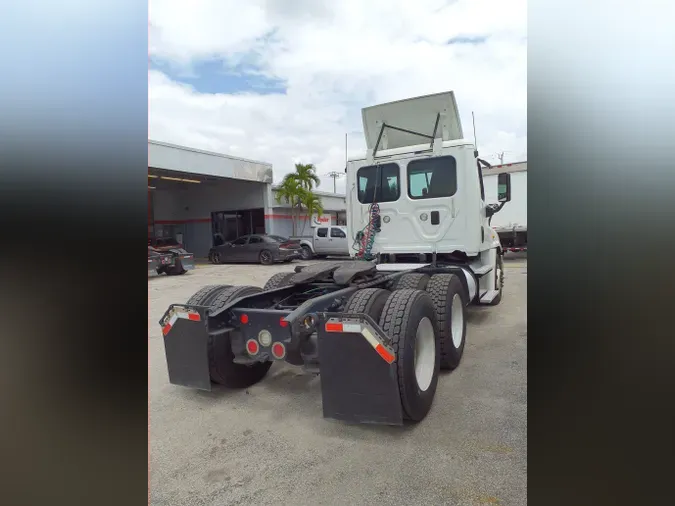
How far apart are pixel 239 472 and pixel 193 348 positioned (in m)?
1.19

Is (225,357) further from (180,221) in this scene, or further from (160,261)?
(180,221)

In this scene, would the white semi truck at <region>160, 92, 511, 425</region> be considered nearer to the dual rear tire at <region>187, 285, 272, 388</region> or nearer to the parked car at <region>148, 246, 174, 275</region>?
the dual rear tire at <region>187, 285, 272, 388</region>

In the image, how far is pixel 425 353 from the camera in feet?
11.7

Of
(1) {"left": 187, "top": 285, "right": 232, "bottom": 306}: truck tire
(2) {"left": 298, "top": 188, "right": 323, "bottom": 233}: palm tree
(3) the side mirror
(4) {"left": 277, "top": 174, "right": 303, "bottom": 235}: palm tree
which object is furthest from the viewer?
(2) {"left": 298, "top": 188, "right": 323, "bottom": 233}: palm tree

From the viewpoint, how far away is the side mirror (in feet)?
19.1

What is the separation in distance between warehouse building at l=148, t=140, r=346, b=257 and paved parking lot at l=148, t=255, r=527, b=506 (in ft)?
59.6

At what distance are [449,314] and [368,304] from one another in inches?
51.9

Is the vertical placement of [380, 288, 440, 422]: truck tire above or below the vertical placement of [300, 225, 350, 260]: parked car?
below

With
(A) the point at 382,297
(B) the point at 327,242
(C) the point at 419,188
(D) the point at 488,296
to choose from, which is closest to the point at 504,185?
(C) the point at 419,188

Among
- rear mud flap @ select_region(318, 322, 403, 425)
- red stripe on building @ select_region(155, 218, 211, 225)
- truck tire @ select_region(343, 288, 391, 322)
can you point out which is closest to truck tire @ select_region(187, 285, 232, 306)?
truck tire @ select_region(343, 288, 391, 322)

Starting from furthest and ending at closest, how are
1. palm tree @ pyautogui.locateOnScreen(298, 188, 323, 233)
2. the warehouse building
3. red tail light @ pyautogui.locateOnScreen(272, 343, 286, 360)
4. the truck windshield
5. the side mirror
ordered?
1. palm tree @ pyautogui.locateOnScreen(298, 188, 323, 233)
2. the warehouse building
3. the truck windshield
4. the side mirror
5. red tail light @ pyautogui.locateOnScreen(272, 343, 286, 360)

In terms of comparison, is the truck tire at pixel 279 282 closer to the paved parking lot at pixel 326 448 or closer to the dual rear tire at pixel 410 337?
the paved parking lot at pixel 326 448
